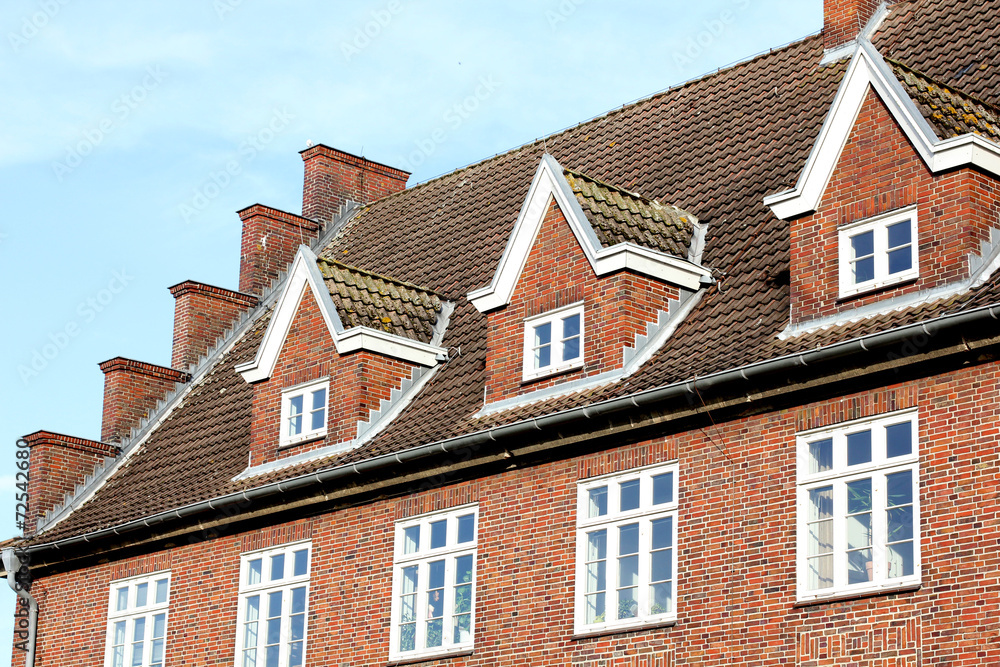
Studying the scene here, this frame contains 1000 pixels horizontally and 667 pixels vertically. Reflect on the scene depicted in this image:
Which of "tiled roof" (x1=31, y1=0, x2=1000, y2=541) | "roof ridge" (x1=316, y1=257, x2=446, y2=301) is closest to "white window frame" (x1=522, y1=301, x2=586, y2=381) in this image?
"tiled roof" (x1=31, y1=0, x2=1000, y2=541)

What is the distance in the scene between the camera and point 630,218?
2206 cm

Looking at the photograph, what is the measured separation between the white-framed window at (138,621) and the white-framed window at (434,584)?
524 cm

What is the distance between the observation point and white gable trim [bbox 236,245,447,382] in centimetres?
2405

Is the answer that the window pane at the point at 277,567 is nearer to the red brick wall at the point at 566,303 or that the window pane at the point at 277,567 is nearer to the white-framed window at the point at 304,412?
the white-framed window at the point at 304,412

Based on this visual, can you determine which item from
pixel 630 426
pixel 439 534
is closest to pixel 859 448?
pixel 630 426

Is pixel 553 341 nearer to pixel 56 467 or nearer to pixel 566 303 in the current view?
pixel 566 303

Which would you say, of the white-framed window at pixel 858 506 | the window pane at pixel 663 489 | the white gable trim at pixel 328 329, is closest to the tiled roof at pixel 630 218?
the window pane at pixel 663 489

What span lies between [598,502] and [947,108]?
612 centimetres

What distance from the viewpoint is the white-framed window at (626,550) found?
1894 cm

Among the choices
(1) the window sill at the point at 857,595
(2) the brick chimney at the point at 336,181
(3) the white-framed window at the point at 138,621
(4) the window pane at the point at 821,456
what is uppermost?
(2) the brick chimney at the point at 336,181

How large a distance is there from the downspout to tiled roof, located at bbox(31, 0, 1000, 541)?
0.96 metres

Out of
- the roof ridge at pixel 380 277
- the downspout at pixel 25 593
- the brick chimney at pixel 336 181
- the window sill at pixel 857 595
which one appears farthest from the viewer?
the brick chimney at pixel 336 181

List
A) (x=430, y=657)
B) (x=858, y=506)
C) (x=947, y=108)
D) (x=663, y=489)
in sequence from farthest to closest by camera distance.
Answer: (x=430, y=657), (x=663, y=489), (x=947, y=108), (x=858, y=506)

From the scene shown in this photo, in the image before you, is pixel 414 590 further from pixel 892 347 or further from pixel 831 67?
pixel 831 67
